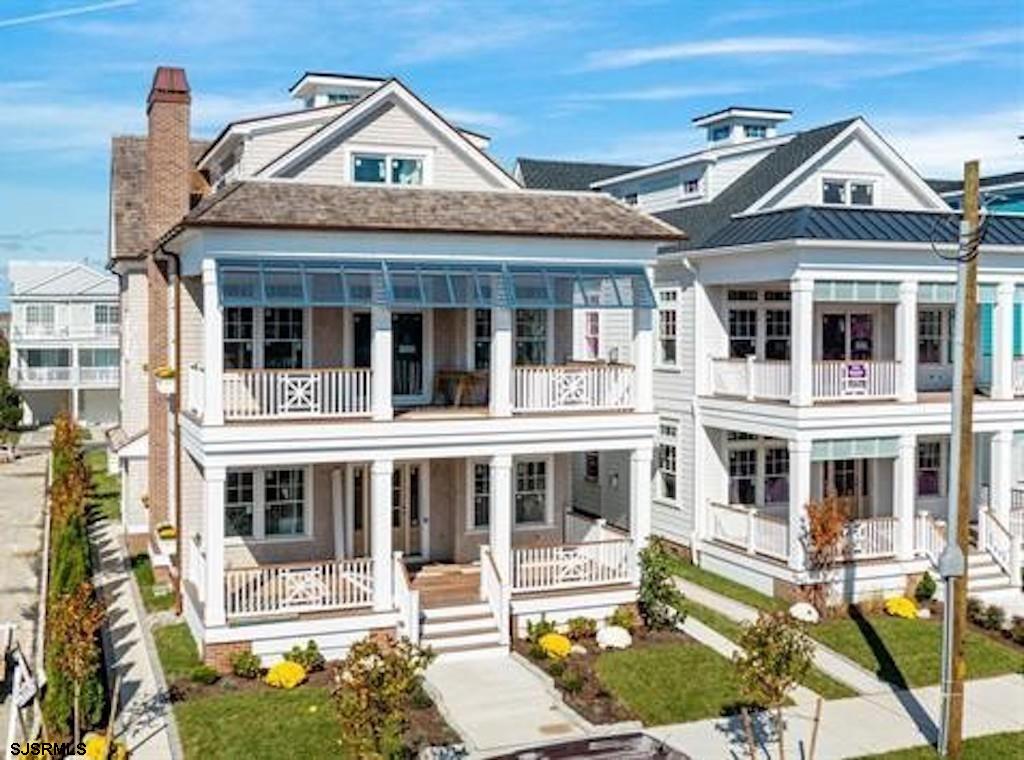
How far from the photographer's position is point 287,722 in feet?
55.8

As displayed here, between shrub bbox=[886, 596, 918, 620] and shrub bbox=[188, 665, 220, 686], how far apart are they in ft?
44.8

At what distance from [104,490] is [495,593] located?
78.2ft

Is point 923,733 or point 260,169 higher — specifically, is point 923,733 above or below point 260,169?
below

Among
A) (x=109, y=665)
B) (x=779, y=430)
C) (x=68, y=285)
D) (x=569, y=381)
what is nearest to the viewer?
(x=109, y=665)

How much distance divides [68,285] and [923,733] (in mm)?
58008

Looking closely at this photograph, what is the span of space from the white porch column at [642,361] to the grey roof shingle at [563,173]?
17401 mm

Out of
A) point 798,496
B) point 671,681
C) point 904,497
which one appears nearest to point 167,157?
point 671,681

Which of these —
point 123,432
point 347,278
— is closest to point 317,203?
point 347,278

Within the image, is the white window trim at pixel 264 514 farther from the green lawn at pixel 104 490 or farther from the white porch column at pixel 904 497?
the green lawn at pixel 104 490

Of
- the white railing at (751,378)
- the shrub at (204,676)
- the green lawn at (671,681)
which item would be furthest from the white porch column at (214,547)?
→ the white railing at (751,378)

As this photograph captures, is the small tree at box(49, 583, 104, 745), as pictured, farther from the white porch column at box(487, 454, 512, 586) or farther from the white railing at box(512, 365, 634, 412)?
the white railing at box(512, 365, 634, 412)

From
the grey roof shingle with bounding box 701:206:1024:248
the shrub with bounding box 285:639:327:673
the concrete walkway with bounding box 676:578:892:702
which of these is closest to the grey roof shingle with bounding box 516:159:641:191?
the grey roof shingle with bounding box 701:206:1024:248

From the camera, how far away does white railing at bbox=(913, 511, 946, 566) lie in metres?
25.3

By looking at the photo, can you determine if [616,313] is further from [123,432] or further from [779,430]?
[123,432]
